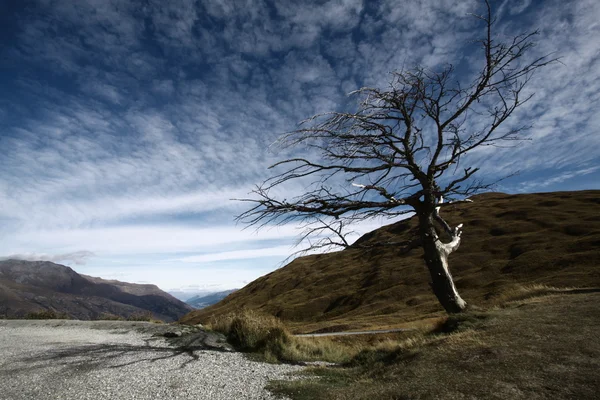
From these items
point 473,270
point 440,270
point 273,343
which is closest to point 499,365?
point 440,270

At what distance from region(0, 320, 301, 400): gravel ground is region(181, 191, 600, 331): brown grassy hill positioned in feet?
89.4

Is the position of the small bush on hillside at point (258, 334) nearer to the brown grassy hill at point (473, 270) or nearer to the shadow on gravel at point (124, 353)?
the shadow on gravel at point (124, 353)

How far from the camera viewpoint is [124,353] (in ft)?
37.7

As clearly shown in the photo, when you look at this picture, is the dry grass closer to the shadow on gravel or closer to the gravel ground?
the gravel ground

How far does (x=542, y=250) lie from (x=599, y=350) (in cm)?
7650

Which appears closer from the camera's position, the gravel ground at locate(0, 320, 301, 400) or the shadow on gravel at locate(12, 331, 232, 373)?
the gravel ground at locate(0, 320, 301, 400)

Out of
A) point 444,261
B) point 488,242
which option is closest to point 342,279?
point 488,242

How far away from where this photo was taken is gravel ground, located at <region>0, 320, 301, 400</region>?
723cm

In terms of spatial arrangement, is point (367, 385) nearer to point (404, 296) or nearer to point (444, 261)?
point (444, 261)

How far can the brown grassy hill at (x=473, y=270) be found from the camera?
54028 millimetres

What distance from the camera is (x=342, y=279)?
101m

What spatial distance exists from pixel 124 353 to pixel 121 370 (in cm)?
276

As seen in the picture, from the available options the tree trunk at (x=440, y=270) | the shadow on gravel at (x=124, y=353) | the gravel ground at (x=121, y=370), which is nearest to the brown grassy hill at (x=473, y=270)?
the shadow on gravel at (x=124, y=353)

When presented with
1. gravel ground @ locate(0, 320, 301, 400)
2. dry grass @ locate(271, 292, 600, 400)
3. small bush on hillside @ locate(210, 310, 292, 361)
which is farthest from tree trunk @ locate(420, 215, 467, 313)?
small bush on hillside @ locate(210, 310, 292, 361)
